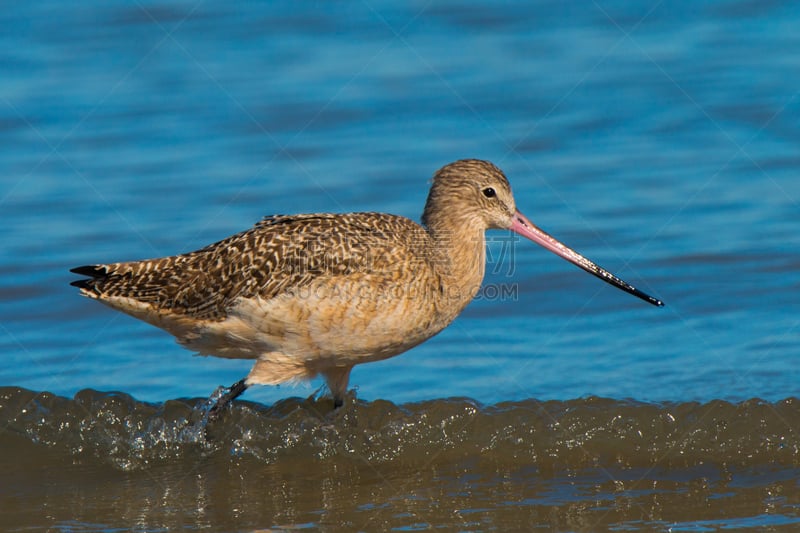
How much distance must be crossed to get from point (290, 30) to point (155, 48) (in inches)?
56.6

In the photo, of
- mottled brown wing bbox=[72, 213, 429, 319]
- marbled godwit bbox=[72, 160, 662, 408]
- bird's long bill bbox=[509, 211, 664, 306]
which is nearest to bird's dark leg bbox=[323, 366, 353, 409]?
marbled godwit bbox=[72, 160, 662, 408]

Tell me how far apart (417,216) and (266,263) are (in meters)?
3.61

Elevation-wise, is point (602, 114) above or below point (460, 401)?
above

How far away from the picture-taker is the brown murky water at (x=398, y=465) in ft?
21.3

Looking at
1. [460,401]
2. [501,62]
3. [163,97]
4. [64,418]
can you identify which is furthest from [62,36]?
[460,401]

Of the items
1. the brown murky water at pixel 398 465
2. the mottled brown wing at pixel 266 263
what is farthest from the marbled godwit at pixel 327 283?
the brown murky water at pixel 398 465

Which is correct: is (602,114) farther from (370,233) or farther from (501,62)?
(370,233)

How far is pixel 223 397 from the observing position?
7727mm

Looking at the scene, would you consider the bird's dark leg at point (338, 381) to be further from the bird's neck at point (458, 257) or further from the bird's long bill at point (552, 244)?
the bird's long bill at point (552, 244)

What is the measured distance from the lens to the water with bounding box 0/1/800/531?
23.0 feet

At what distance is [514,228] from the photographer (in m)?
7.73

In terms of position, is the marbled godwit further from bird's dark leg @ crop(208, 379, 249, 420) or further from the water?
the water

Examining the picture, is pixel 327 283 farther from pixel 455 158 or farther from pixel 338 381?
pixel 455 158

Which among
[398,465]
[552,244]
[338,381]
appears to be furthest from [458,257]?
[398,465]
